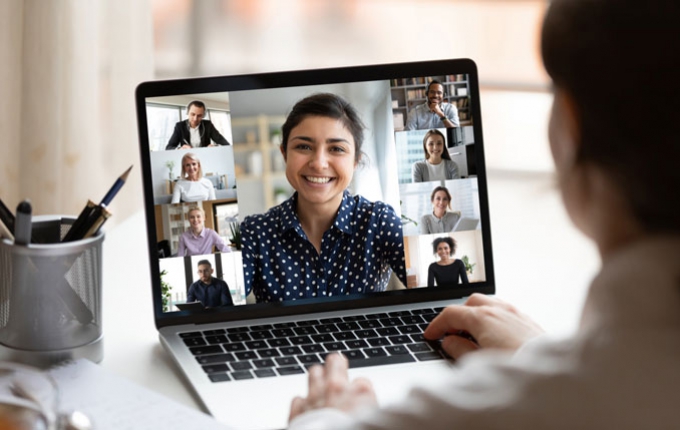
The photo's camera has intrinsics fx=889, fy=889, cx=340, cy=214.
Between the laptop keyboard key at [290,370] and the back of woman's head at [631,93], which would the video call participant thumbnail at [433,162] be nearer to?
the laptop keyboard key at [290,370]

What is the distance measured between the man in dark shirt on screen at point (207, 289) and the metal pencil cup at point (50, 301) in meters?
0.12

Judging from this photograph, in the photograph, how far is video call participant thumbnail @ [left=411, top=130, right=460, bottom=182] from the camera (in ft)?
3.61

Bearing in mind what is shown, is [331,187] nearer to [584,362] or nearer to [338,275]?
[338,275]

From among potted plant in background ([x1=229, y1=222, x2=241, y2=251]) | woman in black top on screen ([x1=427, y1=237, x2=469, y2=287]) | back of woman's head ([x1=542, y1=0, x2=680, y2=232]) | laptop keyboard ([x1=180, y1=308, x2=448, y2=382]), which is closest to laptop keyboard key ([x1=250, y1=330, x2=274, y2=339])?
laptop keyboard ([x1=180, y1=308, x2=448, y2=382])

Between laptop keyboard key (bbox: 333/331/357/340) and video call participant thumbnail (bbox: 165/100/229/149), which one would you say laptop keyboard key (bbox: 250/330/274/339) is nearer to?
laptop keyboard key (bbox: 333/331/357/340)

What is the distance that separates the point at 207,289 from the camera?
3.46 feet

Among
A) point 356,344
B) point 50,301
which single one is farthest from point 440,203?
point 50,301

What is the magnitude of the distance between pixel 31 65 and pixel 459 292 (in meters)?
1.27

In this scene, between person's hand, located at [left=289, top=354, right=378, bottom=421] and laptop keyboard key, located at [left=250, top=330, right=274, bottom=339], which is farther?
laptop keyboard key, located at [left=250, top=330, right=274, bottom=339]

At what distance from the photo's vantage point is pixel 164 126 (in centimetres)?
105

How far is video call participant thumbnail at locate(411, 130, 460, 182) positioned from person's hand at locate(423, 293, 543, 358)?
17 cm

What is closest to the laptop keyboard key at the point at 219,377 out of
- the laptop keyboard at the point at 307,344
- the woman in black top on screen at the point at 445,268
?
the laptop keyboard at the point at 307,344

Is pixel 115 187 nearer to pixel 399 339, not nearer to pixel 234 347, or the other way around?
pixel 234 347

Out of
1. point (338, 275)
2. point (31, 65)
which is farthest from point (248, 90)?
point (31, 65)
